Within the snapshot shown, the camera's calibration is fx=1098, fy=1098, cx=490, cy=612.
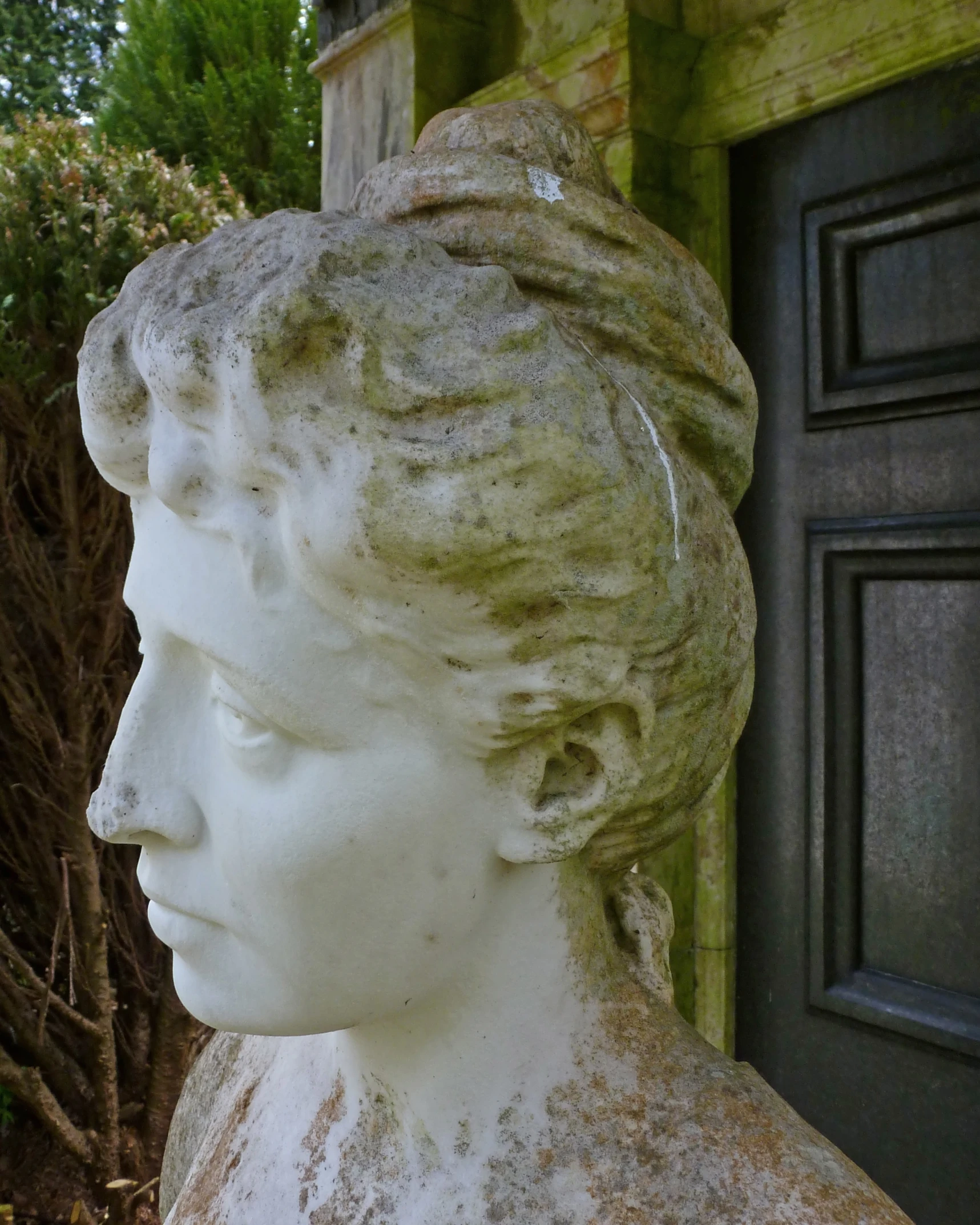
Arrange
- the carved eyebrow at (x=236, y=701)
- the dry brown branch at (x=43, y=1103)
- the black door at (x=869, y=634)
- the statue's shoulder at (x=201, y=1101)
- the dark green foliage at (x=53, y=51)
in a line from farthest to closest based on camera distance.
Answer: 1. the dark green foliage at (x=53, y=51)
2. the dry brown branch at (x=43, y=1103)
3. the black door at (x=869, y=634)
4. the statue's shoulder at (x=201, y=1101)
5. the carved eyebrow at (x=236, y=701)

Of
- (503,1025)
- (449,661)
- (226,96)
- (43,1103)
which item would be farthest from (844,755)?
(226,96)

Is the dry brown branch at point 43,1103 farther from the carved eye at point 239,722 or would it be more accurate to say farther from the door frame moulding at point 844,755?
the carved eye at point 239,722

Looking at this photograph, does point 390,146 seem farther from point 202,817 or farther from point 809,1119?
point 809,1119

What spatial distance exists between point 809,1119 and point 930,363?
1.47m

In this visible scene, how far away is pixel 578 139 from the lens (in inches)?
45.0

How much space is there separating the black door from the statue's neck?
110 cm

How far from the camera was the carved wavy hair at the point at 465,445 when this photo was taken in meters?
0.89

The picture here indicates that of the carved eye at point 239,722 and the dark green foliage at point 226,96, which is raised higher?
the dark green foliage at point 226,96

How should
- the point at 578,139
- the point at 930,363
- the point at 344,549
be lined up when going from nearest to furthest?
the point at 344,549
the point at 578,139
the point at 930,363

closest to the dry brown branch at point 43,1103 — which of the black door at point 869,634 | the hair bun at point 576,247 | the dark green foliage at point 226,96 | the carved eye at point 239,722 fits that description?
the black door at point 869,634

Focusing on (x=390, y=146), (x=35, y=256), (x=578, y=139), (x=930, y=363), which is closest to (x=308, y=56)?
(x=35, y=256)

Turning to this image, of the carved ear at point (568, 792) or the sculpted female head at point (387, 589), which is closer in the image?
the sculpted female head at point (387, 589)

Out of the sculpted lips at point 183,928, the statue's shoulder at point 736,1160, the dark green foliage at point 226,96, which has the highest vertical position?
the dark green foliage at point 226,96

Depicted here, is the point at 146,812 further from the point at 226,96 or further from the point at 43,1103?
the point at 226,96
